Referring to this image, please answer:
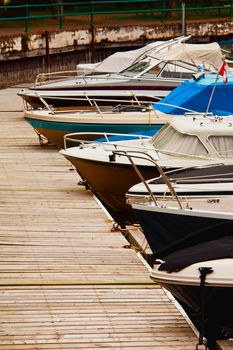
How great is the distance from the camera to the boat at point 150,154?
15.5m

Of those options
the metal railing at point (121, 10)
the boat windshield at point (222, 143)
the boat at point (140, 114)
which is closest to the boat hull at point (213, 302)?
the boat windshield at point (222, 143)

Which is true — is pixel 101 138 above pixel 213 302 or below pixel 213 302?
below

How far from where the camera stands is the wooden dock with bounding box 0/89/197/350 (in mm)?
10203

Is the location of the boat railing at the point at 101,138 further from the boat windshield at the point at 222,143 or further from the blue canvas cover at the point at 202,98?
the blue canvas cover at the point at 202,98

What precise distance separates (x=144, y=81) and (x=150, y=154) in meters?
8.27

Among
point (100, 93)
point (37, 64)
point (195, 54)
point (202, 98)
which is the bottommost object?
point (37, 64)

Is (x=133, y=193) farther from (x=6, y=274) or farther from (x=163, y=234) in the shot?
(x=6, y=274)

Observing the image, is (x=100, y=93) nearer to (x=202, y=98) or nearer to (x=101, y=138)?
(x=202, y=98)

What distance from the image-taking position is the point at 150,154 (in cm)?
1599

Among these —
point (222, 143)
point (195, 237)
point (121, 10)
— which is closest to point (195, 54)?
point (222, 143)

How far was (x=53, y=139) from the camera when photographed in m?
20.5

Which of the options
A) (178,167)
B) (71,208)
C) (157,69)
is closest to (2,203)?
(71,208)

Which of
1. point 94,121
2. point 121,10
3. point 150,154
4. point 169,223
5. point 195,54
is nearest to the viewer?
point 169,223

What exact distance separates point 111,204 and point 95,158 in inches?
45.3
